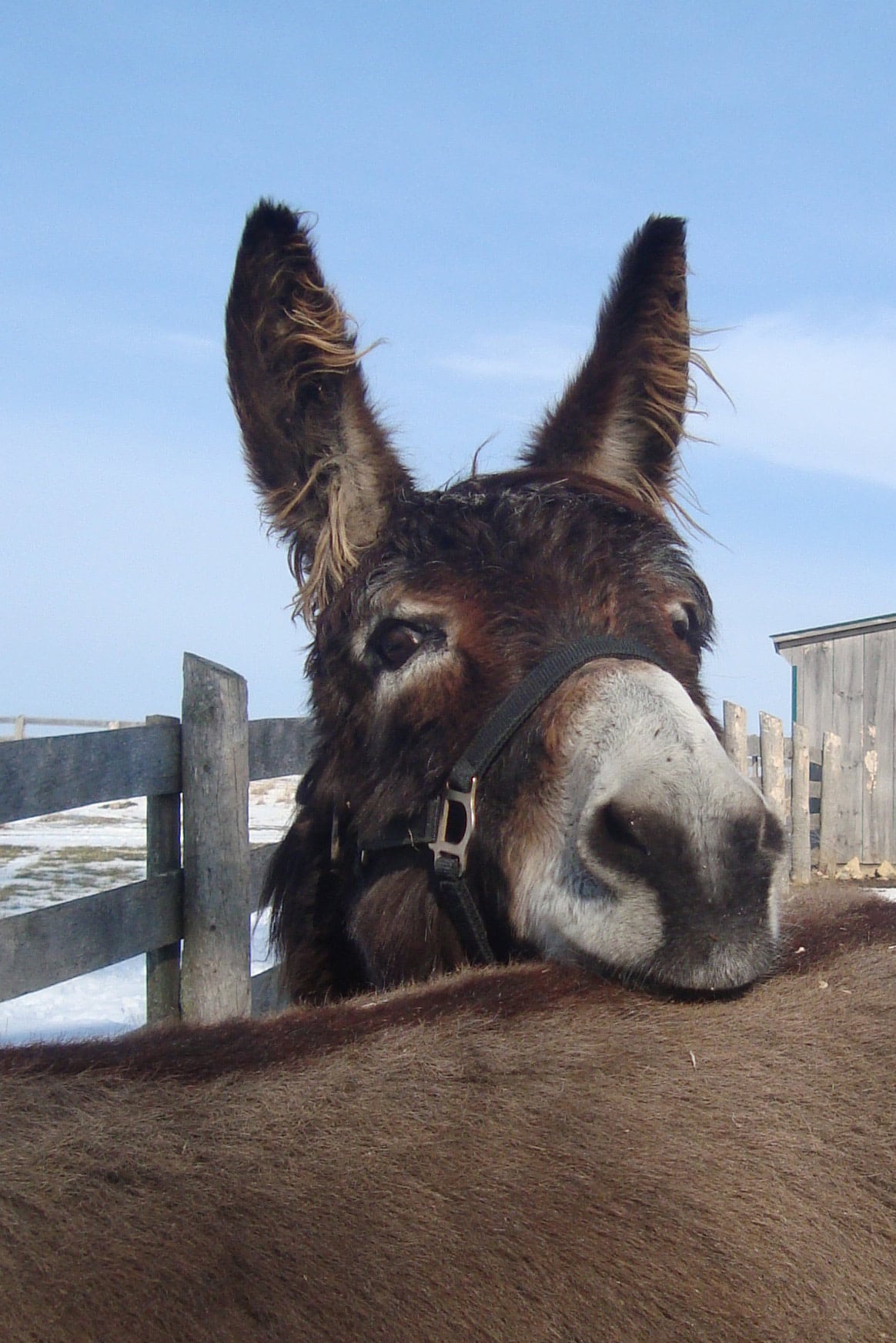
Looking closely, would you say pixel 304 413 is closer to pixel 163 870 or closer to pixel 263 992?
pixel 163 870

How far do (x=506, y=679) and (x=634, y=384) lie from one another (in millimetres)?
1283

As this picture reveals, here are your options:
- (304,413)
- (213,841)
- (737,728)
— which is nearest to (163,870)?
(213,841)

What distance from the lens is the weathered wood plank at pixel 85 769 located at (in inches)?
147

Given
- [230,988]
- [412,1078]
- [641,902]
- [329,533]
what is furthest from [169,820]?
[412,1078]

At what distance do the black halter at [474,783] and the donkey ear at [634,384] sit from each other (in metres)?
1.05

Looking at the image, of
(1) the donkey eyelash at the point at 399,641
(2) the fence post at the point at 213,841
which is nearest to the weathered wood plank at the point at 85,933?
(2) the fence post at the point at 213,841

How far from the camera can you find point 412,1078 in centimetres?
119

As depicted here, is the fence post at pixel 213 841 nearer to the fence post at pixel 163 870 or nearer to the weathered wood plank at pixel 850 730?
the fence post at pixel 163 870

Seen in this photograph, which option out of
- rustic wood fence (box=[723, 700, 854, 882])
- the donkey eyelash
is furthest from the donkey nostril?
rustic wood fence (box=[723, 700, 854, 882])

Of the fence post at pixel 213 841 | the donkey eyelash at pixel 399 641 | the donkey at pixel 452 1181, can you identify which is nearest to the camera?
the donkey at pixel 452 1181

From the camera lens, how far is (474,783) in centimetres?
217

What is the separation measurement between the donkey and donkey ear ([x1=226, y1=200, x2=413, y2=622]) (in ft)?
5.19

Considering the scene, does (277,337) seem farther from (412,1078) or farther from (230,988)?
(230,988)

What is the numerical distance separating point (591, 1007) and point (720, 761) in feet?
1.74
